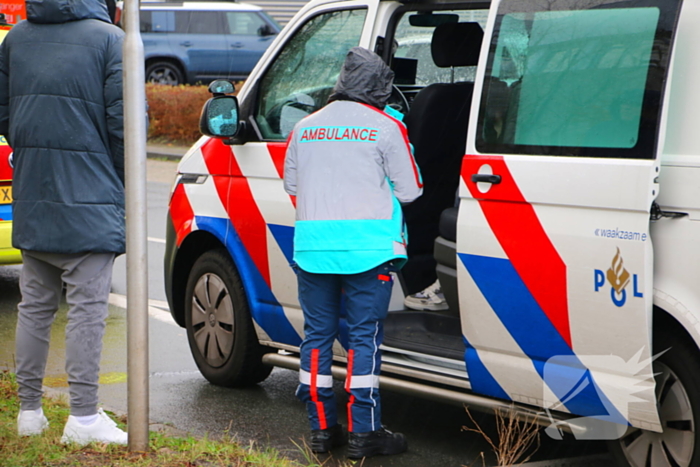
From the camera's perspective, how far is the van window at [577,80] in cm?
352

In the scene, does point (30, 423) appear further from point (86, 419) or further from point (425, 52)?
point (425, 52)

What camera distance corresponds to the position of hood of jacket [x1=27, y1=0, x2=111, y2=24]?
3893 millimetres

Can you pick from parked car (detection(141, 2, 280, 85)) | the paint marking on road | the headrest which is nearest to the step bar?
the headrest

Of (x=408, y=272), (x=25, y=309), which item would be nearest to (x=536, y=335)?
(x=408, y=272)

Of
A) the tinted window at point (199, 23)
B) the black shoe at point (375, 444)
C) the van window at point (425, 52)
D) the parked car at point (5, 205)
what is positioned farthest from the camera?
the tinted window at point (199, 23)

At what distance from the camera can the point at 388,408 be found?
5.11 metres

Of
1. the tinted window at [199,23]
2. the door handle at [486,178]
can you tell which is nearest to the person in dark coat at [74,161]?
the door handle at [486,178]

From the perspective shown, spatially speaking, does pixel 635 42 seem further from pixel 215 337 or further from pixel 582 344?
pixel 215 337

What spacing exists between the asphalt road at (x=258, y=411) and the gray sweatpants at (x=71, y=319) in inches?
27.0

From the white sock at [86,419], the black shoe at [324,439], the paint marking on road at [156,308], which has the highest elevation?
the white sock at [86,419]

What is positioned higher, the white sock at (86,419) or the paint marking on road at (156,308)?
the white sock at (86,419)

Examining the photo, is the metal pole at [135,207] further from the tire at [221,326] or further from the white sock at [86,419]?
the tire at [221,326]

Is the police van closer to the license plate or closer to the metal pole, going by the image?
the metal pole

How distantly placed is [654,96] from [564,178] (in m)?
0.43
